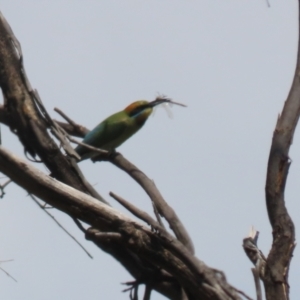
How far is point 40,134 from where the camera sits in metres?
3.31

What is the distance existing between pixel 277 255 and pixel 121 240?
53 cm

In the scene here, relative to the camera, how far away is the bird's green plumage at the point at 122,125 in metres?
6.97

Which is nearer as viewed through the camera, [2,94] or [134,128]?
[2,94]

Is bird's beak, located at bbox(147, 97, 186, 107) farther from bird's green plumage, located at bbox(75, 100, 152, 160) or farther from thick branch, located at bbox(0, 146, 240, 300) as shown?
thick branch, located at bbox(0, 146, 240, 300)

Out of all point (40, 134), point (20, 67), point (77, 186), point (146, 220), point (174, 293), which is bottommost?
point (174, 293)

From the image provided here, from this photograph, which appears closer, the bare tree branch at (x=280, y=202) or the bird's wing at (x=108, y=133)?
the bare tree branch at (x=280, y=202)

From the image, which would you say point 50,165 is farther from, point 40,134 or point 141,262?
point 141,262

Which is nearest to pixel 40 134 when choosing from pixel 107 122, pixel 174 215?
pixel 174 215

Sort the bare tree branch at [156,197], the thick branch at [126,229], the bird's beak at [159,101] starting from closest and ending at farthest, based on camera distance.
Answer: the thick branch at [126,229] → the bare tree branch at [156,197] → the bird's beak at [159,101]

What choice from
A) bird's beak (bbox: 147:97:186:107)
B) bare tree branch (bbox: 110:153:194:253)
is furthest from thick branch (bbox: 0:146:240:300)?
bird's beak (bbox: 147:97:186:107)

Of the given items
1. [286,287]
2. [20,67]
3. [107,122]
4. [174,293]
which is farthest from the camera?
[107,122]

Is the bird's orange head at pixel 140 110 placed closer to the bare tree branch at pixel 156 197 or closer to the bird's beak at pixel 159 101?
the bird's beak at pixel 159 101

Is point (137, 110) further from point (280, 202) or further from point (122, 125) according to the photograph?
point (280, 202)

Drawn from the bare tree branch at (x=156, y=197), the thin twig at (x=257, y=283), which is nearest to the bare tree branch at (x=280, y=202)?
the thin twig at (x=257, y=283)
